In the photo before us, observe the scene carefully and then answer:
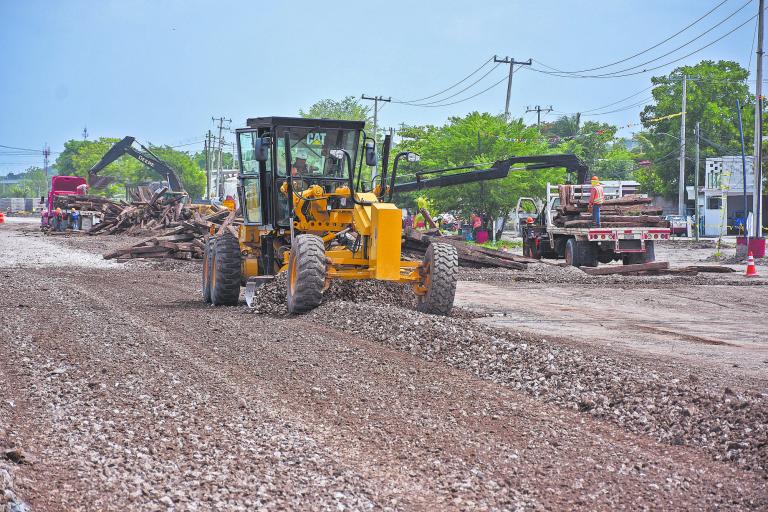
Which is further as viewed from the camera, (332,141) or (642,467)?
(332,141)

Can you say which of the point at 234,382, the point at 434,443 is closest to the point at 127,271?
the point at 234,382

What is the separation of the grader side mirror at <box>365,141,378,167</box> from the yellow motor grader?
15 millimetres

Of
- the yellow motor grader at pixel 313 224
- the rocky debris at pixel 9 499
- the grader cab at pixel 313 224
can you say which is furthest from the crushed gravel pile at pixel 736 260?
the rocky debris at pixel 9 499

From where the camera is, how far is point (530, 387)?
8133 millimetres

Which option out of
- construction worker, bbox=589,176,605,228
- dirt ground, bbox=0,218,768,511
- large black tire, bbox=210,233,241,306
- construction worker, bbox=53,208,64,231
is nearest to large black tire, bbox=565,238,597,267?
construction worker, bbox=589,176,605,228

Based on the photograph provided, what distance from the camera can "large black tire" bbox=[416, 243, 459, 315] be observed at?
12922mm

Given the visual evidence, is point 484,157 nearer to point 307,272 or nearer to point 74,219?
point 74,219

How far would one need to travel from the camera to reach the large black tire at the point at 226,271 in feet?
48.0

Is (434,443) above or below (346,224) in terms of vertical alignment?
below

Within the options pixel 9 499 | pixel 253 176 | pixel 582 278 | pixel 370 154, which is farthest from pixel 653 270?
pixel 9 499

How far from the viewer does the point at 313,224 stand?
1420 centimetres

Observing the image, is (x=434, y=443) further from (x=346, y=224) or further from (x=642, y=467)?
(x=346, y=224)

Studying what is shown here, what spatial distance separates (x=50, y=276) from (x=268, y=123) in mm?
9113

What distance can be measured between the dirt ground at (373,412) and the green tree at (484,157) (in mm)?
Result: 32332
